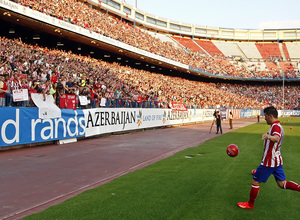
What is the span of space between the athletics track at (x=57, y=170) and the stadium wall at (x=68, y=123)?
1.97ft

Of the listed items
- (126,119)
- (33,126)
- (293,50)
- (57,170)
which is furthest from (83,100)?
(293,50)

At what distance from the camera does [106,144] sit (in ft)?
47.9

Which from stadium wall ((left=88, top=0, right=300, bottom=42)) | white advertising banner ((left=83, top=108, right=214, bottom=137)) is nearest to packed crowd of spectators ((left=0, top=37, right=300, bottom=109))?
white advertising banner ((left=83, top=108, right=214, bottom=137))

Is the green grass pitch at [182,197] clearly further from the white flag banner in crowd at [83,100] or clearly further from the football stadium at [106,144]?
the white flag banner in crowd at [83,100]

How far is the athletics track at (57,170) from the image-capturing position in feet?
19.5

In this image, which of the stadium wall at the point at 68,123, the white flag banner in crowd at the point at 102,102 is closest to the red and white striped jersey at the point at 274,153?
the stadium wall at the point at 68,123

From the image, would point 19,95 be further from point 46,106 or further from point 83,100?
point 83,100

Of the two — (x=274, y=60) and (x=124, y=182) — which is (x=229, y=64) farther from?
(x=124, y=182)

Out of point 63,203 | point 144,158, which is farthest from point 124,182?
point 144,158

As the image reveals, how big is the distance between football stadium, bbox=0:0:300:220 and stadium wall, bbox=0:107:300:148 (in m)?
0.05

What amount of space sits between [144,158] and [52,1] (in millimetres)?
23098

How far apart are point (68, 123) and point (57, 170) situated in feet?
20.1

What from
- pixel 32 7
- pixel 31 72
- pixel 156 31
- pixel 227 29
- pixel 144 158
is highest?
pixel 227 29

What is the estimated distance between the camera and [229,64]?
223ft
